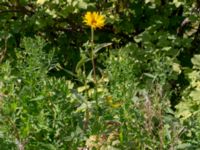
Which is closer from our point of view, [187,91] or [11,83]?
[11,83]

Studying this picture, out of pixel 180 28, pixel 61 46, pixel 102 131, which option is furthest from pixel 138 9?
pixel 102 131

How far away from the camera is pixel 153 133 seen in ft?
8.25

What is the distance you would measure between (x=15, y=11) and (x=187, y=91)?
1266mm

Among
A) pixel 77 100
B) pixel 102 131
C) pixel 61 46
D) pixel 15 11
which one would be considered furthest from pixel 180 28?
pixel 102 131

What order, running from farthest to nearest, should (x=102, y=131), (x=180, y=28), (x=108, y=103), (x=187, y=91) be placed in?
(x=180, y=28), (x=187, y=91), (x=108, y=103), (x=102, y=131)

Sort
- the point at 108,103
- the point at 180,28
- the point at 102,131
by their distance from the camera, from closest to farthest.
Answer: the point at 102,131 < the point at 108,103 < the point at 180,28

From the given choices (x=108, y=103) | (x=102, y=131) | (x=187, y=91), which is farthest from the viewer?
(x=187, y=91)

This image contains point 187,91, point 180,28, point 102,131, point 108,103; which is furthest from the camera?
point 180,28

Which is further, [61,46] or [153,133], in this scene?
[61,46]

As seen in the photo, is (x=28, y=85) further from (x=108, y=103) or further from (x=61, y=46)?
(x=61, y=46)

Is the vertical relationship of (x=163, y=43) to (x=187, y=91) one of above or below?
above

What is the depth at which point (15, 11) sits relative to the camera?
12.8 feet

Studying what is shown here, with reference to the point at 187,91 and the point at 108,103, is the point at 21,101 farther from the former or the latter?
the point at 187,91

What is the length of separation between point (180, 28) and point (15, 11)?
109 centimetres
